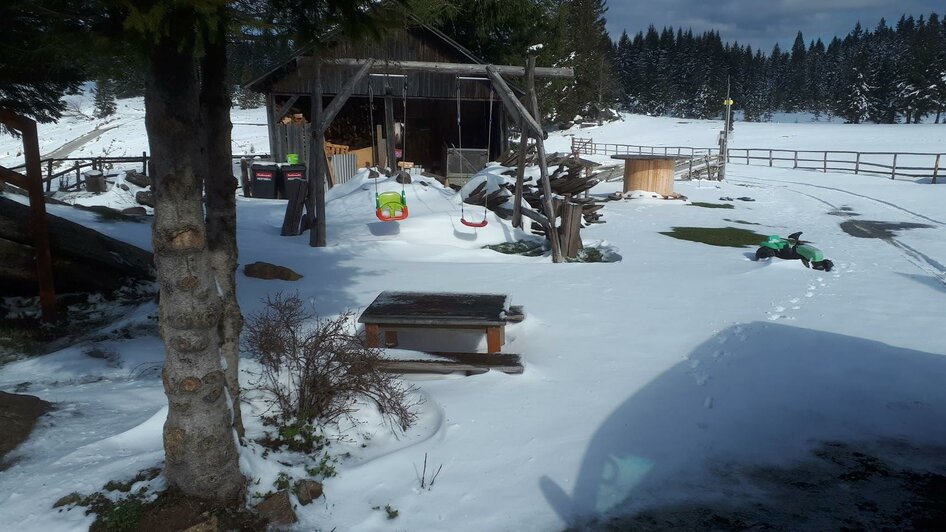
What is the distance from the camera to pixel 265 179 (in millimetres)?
19719

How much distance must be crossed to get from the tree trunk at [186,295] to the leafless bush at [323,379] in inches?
42.2

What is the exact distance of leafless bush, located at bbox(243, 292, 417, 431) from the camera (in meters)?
4.94

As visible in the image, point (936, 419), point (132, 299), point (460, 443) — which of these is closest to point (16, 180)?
point (132, 299)

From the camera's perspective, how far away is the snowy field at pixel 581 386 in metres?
4.26

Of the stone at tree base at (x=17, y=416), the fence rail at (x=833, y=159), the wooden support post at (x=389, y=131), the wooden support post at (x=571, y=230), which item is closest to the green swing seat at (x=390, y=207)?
the wooden support post at (x=571, y=230)

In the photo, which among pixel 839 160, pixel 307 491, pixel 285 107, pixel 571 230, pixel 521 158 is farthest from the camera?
pixel 839 160

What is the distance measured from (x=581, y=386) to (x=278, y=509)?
10.1 feet

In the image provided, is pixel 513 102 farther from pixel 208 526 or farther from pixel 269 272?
pixel 208 526

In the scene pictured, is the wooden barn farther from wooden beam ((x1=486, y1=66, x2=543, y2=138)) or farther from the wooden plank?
the wooden plank

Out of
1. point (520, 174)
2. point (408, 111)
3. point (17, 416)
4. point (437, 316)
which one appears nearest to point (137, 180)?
point (408, 111)

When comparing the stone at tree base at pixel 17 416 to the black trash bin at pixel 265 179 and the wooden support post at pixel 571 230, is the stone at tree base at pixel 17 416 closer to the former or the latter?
the wooden support post at pixel 571 230

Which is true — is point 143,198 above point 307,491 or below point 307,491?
above

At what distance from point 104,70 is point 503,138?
21.3 meters

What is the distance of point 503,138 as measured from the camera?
24.2 metres
